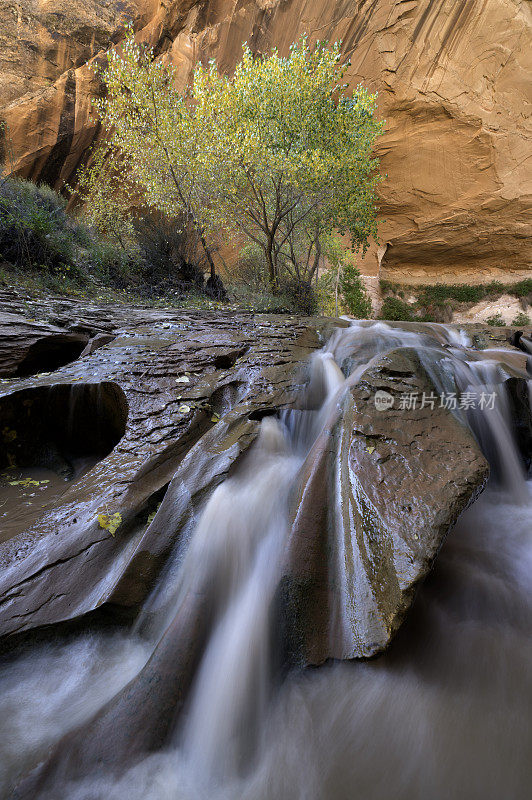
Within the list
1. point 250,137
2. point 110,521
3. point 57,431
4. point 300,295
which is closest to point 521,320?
point 300,295

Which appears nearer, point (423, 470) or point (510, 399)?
point (423, 470)

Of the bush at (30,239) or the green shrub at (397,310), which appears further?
the green shrub at (397,310)

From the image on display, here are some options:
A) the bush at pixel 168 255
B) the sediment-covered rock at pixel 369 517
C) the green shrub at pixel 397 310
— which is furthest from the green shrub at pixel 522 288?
the sediment-covered rock at pixel 369 517

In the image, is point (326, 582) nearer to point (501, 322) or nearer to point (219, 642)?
point (219, 642)

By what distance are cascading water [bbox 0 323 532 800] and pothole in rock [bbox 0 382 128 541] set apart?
173cm

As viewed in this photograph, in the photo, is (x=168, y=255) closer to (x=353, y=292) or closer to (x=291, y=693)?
(x=353, y=292)

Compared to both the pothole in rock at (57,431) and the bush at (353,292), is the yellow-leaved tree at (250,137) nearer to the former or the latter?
the pothole in rock at (57,431)

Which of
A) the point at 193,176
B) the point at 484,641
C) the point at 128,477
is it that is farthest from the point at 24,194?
the point at 484,641

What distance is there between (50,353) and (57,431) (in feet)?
5.10

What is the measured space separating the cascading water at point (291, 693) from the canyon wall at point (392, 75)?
2088cm

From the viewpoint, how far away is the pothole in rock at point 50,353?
4.18 meters

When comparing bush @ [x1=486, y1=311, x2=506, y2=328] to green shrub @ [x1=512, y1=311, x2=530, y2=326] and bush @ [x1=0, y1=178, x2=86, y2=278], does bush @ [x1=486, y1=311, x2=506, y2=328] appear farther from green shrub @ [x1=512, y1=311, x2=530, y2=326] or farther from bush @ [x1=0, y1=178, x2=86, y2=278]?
bush @ [x1=0, y1=178, x2=86, y2=278]

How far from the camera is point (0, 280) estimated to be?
656cm

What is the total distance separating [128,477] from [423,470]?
2095 millimetres
